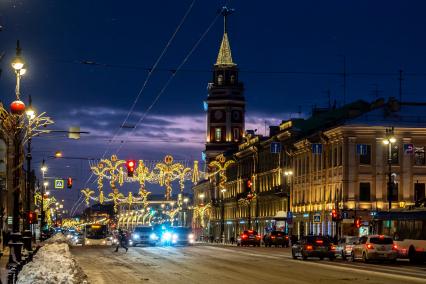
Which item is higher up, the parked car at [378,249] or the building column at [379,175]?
the building column at [379,175]

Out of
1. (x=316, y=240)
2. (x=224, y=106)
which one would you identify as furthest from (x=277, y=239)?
(x=224, y=106)

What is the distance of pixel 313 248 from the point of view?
4622 centimetres

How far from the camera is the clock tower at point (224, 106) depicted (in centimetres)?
14962

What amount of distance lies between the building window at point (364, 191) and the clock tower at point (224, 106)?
6788 cm

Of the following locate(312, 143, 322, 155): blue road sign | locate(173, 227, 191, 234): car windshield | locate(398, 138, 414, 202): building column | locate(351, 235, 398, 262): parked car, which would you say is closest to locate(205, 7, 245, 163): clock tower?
locate(312, 143, 322, 155): blue road sign

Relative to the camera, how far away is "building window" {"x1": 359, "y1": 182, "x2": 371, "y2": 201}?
265ft

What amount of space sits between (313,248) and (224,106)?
344ft

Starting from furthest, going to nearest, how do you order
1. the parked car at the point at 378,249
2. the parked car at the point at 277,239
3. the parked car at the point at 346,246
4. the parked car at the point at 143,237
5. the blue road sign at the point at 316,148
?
the blue road sign at the point at 316,148
the parked car at the point at 277,239
the parked car at the point at 143,237
the parked car at the point at 346,246
the parked car at the point at 378,249

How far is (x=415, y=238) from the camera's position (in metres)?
46.8

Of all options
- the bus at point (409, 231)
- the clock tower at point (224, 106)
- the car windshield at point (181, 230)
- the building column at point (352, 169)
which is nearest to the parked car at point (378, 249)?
the bus at point (409, 231)

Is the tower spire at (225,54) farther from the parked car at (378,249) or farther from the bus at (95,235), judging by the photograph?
the parked car at (378,249)

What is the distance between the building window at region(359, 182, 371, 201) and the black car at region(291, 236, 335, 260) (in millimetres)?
34253

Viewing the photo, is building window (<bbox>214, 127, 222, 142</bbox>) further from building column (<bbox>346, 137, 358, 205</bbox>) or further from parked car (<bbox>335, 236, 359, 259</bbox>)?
parked car (<bbox>335, 236, 359, 259</bbox>)

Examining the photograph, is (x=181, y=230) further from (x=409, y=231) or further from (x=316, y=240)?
(x=409, y=231)
